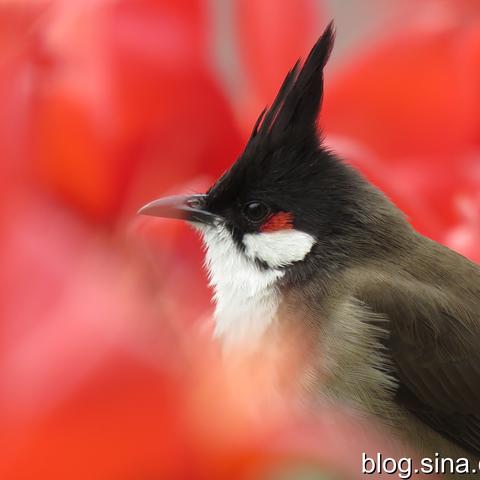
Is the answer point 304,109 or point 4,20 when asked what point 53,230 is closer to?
point 4,20

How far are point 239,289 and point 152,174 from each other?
0.21m

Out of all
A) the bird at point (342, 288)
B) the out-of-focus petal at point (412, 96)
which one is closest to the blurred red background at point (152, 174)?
the out-of-focus petal at point (412, 96)

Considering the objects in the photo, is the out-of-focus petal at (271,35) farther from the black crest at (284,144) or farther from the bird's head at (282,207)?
the bird's head at (282,207)

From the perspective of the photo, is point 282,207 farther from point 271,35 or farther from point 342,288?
point 271,35

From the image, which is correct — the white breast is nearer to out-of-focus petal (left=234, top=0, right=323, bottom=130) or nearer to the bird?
the bird

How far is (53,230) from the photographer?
236 millimetres

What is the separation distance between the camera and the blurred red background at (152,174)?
6.7 inches

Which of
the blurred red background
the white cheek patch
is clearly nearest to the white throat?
the white cheek patch

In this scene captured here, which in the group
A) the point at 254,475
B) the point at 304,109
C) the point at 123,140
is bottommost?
the point at 254,475

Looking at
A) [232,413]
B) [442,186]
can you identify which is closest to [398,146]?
[442,186]

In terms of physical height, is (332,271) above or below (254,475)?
above

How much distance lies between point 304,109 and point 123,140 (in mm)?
168

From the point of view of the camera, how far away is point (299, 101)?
0.39 meters

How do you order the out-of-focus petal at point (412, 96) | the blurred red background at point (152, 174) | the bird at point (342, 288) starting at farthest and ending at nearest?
the bird at point (342, 288)
the out-of-focus petal at point (412, 96)
the blurred red background at point (152, 174)
